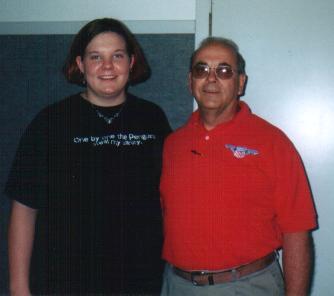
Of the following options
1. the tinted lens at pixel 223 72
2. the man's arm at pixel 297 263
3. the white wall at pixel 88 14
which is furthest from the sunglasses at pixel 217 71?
the man's arm at pixel 297 263

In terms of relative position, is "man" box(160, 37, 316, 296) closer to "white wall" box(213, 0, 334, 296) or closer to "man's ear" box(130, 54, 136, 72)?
"man's ear" box(130, 54, 136, 72)

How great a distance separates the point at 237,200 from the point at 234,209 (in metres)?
0.04

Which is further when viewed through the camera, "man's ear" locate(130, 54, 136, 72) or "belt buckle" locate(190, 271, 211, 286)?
"man's ear" locate(130, 54, 136, 72)

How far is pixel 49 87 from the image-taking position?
6.46 feet

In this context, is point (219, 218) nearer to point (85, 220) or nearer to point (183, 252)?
point (183, 252)

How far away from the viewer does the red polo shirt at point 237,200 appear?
140cm

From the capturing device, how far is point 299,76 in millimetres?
1897

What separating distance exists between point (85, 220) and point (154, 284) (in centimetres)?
40

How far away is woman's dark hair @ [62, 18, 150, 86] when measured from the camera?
4.86ft

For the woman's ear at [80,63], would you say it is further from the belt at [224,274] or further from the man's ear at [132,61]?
the belt at [224,274]

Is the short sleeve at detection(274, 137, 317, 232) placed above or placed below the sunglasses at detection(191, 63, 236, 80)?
below

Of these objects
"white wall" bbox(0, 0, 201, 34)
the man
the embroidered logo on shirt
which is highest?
"white wall" bbox(0, 0, 201, 34)

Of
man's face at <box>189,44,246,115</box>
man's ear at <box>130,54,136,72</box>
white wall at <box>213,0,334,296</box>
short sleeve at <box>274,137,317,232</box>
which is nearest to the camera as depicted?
short sleeve at <box>274,137,317,232</box>

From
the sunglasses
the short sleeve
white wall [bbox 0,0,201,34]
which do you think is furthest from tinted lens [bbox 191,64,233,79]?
white wall [bbox 0,0,201,34]
